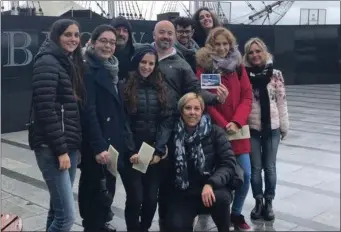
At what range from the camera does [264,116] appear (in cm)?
418

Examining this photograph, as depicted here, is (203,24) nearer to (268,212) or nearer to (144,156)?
(144,156)

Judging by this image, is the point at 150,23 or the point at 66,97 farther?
the point at 150,23

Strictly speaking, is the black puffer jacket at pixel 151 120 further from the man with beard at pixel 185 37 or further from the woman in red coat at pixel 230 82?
the man with beard at pixel 185 37

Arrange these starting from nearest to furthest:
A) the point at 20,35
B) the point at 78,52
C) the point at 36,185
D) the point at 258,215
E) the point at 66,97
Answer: the point at 66,97 → the point at 78,52 → the point at 258,215 → the point at 36,185 → the point at 20,35

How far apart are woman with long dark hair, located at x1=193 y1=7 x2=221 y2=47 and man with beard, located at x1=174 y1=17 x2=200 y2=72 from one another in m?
0.19

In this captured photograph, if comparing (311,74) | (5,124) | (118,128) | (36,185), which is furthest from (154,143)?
(311,74)

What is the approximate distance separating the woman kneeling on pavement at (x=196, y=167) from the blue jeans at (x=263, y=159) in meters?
0.82

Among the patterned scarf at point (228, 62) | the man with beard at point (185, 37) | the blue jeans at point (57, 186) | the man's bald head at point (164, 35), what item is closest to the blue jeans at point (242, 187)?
the patterned scarf at point (228, 62)

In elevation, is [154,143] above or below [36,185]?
above

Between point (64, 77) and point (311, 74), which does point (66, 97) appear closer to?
point (64, 77)

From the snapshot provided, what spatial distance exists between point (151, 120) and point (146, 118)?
0.04 meters

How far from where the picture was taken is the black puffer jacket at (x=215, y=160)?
3.40 metres

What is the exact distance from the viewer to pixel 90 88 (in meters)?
3.40

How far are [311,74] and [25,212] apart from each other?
46.5ft
